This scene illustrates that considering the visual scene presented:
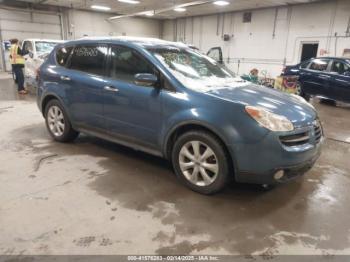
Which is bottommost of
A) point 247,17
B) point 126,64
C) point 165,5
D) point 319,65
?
point 319,65

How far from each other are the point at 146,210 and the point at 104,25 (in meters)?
17.9

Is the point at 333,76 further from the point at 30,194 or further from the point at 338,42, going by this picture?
→ the point at 30,194

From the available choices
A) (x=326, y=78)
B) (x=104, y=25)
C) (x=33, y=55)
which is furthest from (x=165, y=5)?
(x=326, y=78)

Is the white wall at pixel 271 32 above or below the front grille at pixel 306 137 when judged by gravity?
above

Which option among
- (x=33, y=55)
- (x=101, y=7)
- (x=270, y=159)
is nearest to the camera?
(x=270, y=159)

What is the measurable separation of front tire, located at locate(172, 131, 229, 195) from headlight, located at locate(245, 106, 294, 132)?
40 centimetres

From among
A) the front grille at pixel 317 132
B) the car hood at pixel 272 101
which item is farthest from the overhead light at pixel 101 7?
the front grille at pixel 317 132

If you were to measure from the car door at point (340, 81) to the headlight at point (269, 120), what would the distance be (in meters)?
6.19

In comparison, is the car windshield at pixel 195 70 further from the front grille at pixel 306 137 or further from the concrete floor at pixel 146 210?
the concrete floor at pixel 146 210

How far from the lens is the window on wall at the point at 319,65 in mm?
8078

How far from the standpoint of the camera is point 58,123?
164 inches

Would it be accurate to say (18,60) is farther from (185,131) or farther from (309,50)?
(309,50)

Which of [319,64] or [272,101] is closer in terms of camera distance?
[272,101]

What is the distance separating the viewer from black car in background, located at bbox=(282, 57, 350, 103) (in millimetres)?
7645
